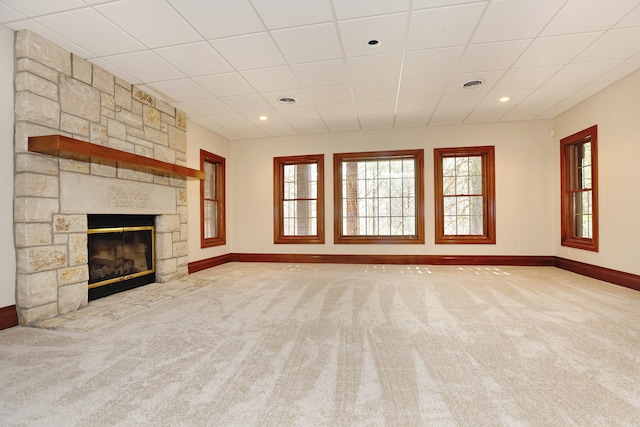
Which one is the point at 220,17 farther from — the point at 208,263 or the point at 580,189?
the point at 580,189

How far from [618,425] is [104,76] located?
5108mm

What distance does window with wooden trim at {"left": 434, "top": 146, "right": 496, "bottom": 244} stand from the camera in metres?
5.63

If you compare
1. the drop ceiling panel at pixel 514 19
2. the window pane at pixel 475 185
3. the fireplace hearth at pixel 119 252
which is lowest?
the fireplace hearth at pixel 119 252

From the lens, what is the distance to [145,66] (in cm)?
337

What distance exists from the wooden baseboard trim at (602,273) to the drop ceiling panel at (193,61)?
18.3ft

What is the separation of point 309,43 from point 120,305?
3.42 m

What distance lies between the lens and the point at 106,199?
11.5 ft

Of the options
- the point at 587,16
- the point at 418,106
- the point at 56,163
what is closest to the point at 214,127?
the point at 56,163

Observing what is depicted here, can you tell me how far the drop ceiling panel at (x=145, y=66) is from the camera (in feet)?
10.4

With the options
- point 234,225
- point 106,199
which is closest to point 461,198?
point 234,225

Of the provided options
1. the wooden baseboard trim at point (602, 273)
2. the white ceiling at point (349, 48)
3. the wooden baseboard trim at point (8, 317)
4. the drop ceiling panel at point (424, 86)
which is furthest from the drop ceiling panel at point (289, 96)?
the wooden baseboard trim at point (602, 273)

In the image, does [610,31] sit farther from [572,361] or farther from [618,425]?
[618,425]

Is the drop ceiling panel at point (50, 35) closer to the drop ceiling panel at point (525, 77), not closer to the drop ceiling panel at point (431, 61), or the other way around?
the drop ceiling panel at point (431, 61)

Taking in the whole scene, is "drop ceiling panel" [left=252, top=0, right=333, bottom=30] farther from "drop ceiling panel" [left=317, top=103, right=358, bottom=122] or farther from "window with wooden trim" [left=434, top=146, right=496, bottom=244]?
"window with wooden trim" [left=434, top=146, right=496, bottom=244]
